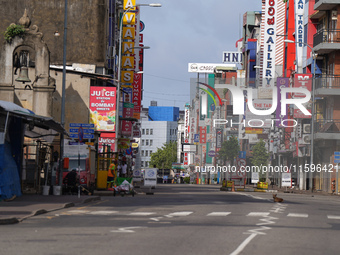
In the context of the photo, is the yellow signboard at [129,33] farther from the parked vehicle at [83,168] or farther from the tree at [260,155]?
the tree at [260,155]

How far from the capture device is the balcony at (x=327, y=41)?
67125mm

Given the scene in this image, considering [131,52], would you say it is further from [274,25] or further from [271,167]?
[271,167]

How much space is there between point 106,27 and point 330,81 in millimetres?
19082

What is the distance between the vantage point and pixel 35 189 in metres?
36.8

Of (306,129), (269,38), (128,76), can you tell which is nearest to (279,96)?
(306,129)

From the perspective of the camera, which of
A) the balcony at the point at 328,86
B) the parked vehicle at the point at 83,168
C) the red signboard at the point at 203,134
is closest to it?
the parked vehicle at the point at 83,168

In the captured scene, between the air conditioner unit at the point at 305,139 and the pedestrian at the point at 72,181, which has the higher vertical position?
the air conditioner unit at the point at 305,139

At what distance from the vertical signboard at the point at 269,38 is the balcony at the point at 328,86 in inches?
1142

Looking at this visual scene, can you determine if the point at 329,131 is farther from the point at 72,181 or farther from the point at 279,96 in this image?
the point at 72,181

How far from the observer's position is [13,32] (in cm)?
4578

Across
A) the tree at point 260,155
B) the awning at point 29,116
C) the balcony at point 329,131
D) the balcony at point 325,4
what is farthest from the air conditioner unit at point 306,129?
the awning at point 29,116

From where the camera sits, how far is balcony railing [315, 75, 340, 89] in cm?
6712

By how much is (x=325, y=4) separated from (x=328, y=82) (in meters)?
6.43

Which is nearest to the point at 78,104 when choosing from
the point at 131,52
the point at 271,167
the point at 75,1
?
the point at 75,1
